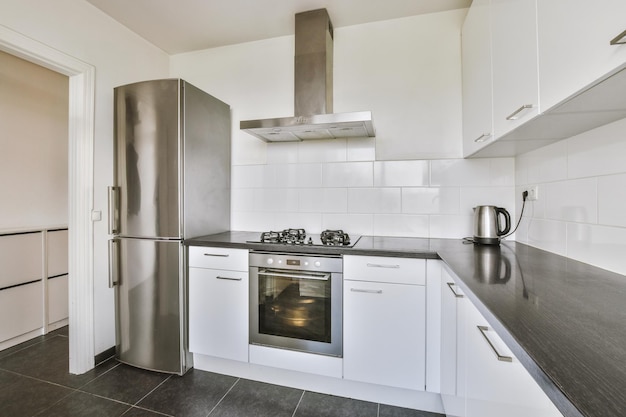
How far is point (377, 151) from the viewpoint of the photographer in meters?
2.31

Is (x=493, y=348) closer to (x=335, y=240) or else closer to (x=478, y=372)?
(x=478, y=372)

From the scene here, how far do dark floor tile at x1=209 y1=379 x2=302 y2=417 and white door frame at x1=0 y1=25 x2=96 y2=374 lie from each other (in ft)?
3.76

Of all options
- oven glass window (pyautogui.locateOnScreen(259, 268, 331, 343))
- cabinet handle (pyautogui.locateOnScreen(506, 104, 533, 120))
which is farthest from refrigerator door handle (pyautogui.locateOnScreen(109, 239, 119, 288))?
cabinet handle (pyautogui.locateOnScreen(506, 104, 533, 120))

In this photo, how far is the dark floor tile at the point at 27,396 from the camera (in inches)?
64.7

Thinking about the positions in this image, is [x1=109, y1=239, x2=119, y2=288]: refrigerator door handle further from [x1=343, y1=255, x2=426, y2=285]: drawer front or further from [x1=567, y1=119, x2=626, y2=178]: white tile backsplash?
[x1=567, y1=119, x2=626, y2=178]: white tile backsplash

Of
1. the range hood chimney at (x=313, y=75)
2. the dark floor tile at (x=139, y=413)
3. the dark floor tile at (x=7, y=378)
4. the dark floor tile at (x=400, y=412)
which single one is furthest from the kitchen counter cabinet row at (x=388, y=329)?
the dark floor tile at (x=7, y=378)

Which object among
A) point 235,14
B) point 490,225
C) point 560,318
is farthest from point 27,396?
point 490,225

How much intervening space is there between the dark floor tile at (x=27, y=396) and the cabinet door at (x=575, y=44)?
2.96m

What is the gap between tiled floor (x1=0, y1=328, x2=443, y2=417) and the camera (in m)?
1.66

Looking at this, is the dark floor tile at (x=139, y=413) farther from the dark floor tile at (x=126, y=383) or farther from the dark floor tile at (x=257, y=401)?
the dark floor tile at (x=257, y=401)

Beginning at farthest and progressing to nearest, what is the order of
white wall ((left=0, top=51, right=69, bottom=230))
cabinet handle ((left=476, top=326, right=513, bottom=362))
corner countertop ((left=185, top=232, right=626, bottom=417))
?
white wall ((left=0, top=51, right=69, bottom=230))
cabinet handle ((left=476, top=326, right=513, bottom=362))
corner countertop ((left=185, top=232, right=626, bottom=417))

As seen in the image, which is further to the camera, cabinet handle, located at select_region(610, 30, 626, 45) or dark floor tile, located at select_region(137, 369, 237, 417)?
dark floor tile, located at select_region(137, 369, 237, 417)

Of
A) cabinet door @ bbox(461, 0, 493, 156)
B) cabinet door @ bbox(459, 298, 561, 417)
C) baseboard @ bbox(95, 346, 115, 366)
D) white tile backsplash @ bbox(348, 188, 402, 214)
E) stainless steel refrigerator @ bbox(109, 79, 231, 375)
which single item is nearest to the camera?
cabinet door @ bbox(459, 298, 561, 417)

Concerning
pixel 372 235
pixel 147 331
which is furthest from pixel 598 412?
pixel 147 331
